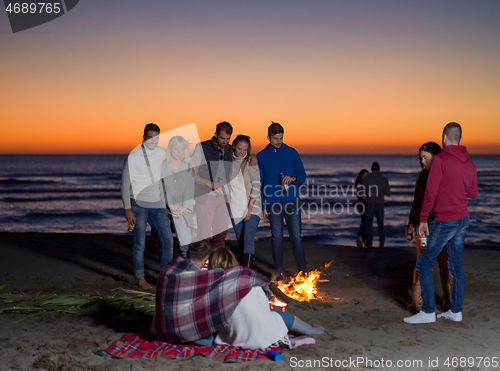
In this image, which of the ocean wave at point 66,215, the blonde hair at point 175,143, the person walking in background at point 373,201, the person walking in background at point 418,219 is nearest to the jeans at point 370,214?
the person walking in background at point 373,201

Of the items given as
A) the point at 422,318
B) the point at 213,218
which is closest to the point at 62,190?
the point at 213,218

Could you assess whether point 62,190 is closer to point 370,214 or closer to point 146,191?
→ point 370,214

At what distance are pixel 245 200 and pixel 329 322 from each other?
1911mm

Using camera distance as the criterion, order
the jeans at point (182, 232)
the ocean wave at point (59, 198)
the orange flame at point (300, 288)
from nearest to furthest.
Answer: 1. the orange flame at point (300, 288)
2. the jeans at point (182, 232)
3. the ocean wave at point (59, 198)

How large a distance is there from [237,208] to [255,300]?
2.16 m

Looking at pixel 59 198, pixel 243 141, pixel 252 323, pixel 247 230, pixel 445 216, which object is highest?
pixel 243 141

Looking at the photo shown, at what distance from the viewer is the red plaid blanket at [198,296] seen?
3191mm

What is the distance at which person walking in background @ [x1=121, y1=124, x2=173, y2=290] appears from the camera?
4992 millimetres

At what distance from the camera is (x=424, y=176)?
4160 millimetres

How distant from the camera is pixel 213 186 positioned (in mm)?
5129

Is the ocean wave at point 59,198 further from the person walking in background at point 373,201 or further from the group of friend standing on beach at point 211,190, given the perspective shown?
the group of friend standing on beach at point 211,190

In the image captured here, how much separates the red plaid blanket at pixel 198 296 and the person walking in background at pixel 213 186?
1864mm

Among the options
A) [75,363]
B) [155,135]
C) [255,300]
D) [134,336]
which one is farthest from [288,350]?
[155,135]

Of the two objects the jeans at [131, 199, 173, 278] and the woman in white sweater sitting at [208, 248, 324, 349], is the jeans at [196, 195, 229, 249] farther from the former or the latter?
the woman in white sweater sitting at [208, 248, 324, 349]
